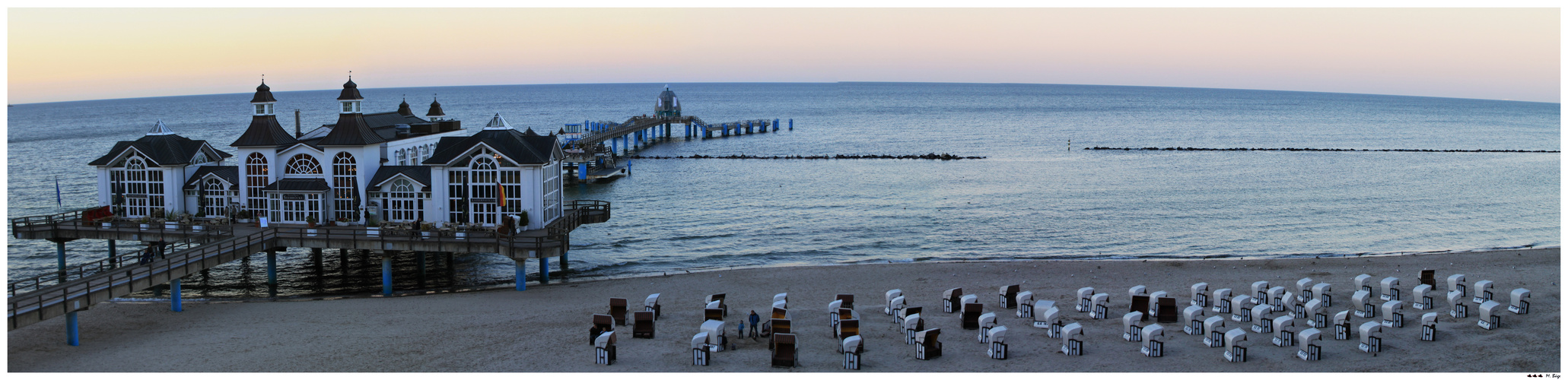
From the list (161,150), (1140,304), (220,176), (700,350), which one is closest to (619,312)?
(700,350)

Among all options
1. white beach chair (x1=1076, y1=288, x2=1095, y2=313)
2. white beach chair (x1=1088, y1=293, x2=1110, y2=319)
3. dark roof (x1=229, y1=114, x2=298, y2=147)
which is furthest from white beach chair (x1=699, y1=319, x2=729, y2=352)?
dark roof (x1=229, y1=114, x2=298, y2=147)

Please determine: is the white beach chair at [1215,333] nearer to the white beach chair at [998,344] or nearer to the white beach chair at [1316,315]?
the white beach chair at [1316,315]

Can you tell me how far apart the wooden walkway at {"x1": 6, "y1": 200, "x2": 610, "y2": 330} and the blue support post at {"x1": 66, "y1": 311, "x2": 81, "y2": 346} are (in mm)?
977

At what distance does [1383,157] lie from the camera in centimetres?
8194

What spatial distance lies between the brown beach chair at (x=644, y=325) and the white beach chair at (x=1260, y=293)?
1358cm

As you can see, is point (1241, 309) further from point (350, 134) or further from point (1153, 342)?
point (350, 134)

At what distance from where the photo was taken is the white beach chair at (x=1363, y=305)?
2320cm

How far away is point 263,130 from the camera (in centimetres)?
3331

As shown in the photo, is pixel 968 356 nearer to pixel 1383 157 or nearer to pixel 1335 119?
pixel 1383 157

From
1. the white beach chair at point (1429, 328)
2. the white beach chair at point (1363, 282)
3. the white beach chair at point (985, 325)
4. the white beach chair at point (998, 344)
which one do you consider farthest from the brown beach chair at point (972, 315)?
the white beach chair at point (1363, 282)

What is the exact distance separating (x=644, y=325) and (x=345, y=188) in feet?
Result: 52.0

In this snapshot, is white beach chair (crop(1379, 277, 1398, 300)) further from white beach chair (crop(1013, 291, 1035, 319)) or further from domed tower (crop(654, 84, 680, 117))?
domed tower (crop(654, 84, 680, 117))

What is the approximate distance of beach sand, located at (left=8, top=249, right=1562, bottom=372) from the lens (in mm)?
19547

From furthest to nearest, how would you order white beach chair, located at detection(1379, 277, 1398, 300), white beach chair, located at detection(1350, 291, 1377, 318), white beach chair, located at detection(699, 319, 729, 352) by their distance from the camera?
1. white beach chair, located at detection(1379, 277, 1398, 300)
2. white beach chair, located at detection(1350, 291, 1377, 318)
3. white beach chair, located at detection(699, 319, 729, 352)
